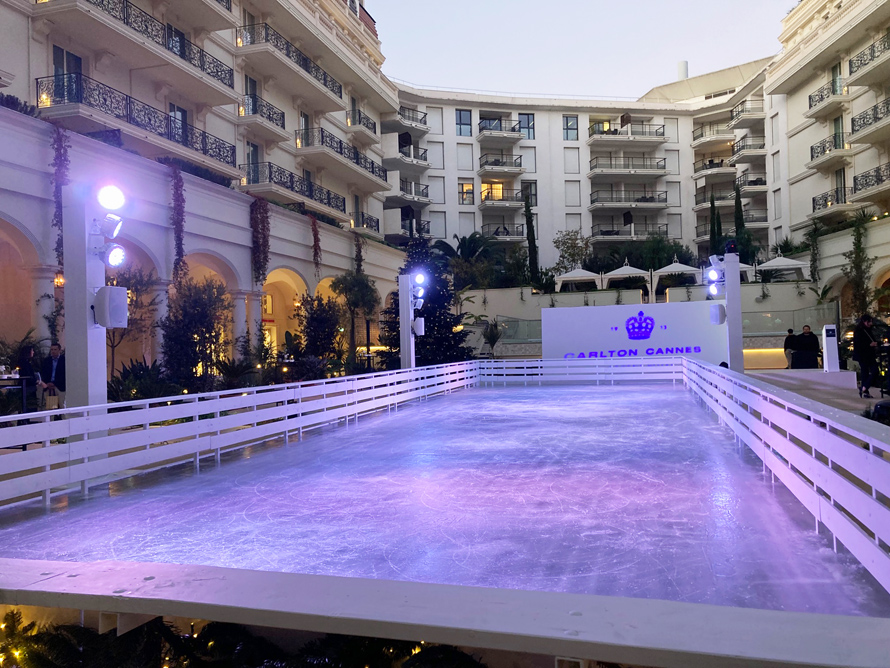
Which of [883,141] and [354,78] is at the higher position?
[354,78]

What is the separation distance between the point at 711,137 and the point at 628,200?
7683mm

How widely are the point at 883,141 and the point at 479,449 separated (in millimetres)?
33154

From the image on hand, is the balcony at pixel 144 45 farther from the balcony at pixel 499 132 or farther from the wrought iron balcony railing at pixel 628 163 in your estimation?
the wrought iron balcony railing at pixel 628 163

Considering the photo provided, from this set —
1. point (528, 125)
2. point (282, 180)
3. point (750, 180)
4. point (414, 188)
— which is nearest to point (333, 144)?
point (282, 180)

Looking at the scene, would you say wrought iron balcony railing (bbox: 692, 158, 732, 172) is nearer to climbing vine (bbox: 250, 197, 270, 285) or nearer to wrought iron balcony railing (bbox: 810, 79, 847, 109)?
wrought iron balcony railing (bbox: 810, 79, 847, 109)

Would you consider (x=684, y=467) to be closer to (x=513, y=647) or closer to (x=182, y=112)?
(x=513, y=647)

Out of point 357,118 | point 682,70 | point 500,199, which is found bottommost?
point 500,199

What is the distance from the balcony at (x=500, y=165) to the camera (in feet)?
171

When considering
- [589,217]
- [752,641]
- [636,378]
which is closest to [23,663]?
[752,641]

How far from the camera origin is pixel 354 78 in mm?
36719

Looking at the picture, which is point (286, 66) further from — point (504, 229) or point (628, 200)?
point (628, 200)

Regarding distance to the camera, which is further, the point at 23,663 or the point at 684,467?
the point at 684,467

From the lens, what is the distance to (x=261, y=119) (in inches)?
1070

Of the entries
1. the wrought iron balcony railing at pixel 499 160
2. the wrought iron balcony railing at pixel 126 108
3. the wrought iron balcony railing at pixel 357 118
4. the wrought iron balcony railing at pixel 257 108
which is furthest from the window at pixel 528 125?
the wrought iron balcony railing at pixel 126 108
